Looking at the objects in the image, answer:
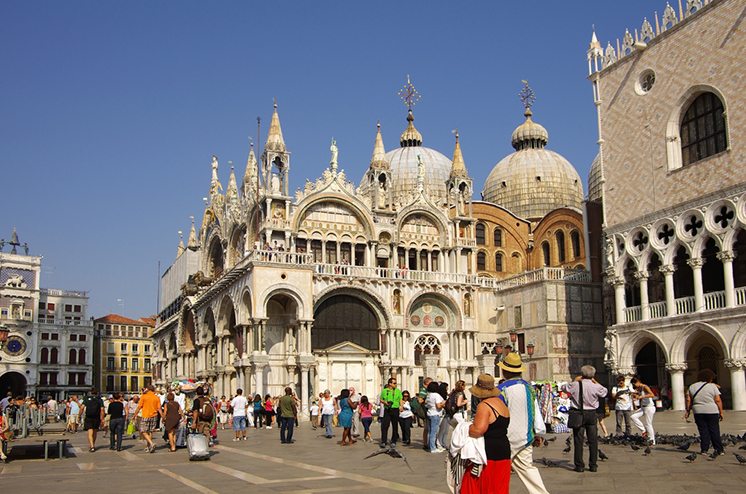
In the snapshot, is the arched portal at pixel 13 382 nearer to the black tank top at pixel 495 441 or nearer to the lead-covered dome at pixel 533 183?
the lead-covered dome at pixel 533 183

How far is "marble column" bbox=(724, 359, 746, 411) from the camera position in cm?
2933

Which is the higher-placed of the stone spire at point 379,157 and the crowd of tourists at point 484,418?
the stone spire at point 379,157

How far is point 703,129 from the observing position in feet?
105

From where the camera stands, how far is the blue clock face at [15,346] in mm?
76719

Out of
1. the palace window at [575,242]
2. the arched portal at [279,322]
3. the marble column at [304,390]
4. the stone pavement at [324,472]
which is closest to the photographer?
the stone pavement at [324,472]

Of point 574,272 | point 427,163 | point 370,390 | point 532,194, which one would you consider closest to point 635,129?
point 574,272

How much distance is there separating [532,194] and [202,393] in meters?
42.4

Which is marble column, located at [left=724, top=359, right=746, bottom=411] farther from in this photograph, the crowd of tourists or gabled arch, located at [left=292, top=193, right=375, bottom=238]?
gabled arch, located at [left=292, top=193, right=375, bottom=238]

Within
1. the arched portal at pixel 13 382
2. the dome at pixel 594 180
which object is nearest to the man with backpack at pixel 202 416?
the dome at pixel 594 180

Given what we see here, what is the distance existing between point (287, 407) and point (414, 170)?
39334 mm

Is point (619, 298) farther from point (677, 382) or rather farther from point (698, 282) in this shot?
point (677, 382)

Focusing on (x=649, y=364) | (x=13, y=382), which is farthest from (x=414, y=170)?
(x=13, y=382)

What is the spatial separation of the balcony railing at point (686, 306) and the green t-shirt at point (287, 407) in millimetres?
18293

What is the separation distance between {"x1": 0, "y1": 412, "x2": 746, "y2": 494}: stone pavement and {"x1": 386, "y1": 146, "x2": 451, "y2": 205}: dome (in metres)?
40.5
